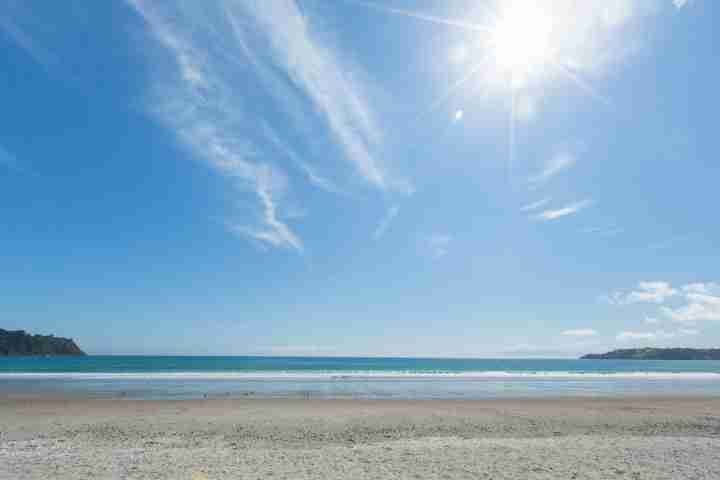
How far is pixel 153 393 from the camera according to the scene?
980 inches

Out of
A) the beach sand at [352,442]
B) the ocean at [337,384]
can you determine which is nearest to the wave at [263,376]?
the ocean at [337,384]

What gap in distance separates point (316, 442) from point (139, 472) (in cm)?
447

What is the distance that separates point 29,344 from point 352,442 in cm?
16921

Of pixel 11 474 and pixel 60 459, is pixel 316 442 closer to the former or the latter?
pixel 60 459

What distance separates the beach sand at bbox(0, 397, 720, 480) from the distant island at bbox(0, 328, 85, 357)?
153634 millimetres

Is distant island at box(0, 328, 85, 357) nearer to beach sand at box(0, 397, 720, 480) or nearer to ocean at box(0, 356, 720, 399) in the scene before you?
ocean at box(0, 356, 720, 399)

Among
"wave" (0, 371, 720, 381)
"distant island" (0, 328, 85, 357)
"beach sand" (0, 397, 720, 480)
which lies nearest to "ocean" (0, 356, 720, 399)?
"wave" (0, 371, 720, 381)

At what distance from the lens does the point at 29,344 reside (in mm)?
143000

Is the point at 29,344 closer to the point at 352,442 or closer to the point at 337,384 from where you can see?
the point at 337,384

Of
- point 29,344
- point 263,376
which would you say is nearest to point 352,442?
point 263,376

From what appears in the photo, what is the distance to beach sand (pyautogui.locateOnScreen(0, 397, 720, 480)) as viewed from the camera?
333 inches

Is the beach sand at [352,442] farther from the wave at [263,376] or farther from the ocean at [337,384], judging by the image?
the wave at [263,376]

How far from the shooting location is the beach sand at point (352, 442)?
8469 mm

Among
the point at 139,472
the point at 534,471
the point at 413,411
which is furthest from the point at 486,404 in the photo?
the point at 139,472
